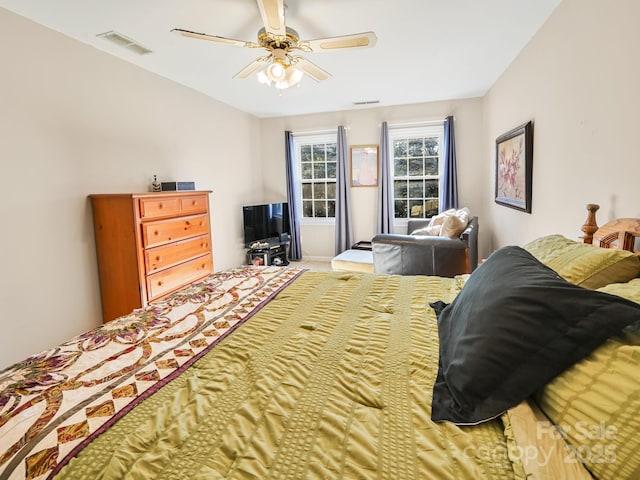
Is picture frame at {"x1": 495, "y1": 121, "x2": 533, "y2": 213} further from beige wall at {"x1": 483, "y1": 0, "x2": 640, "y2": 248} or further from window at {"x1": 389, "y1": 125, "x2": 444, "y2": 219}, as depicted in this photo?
window at {"x1": 389, "y1": 125, "x2": 444, "y2": 219}

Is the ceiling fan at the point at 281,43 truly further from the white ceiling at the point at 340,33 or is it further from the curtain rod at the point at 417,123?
the curtain rod at the point at 417,123

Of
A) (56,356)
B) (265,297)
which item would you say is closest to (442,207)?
(265,297)

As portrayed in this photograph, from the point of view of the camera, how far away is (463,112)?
4.78 meters

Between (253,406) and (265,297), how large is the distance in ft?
3.14

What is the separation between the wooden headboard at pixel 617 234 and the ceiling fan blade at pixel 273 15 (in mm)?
2006

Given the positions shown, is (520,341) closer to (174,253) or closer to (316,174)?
(174,253)

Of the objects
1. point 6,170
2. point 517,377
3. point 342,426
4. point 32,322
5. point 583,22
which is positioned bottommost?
point 32,322

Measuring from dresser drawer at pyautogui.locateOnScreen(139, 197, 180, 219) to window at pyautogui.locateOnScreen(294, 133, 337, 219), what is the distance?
2892 mm

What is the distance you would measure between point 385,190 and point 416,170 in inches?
24.2

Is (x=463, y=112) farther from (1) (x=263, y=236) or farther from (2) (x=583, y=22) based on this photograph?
(1) (x=263, y=236)

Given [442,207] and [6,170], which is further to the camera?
[442,207]

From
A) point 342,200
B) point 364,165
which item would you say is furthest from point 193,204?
point 364,165

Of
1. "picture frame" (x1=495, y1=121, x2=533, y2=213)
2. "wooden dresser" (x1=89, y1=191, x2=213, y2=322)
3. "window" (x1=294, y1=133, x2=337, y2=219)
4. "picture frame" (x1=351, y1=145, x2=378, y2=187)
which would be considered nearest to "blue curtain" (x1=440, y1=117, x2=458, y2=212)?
"picture frame" (x1=495, y1=121, x2=533, y2=213)

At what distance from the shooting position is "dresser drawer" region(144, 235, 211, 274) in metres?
2.88
